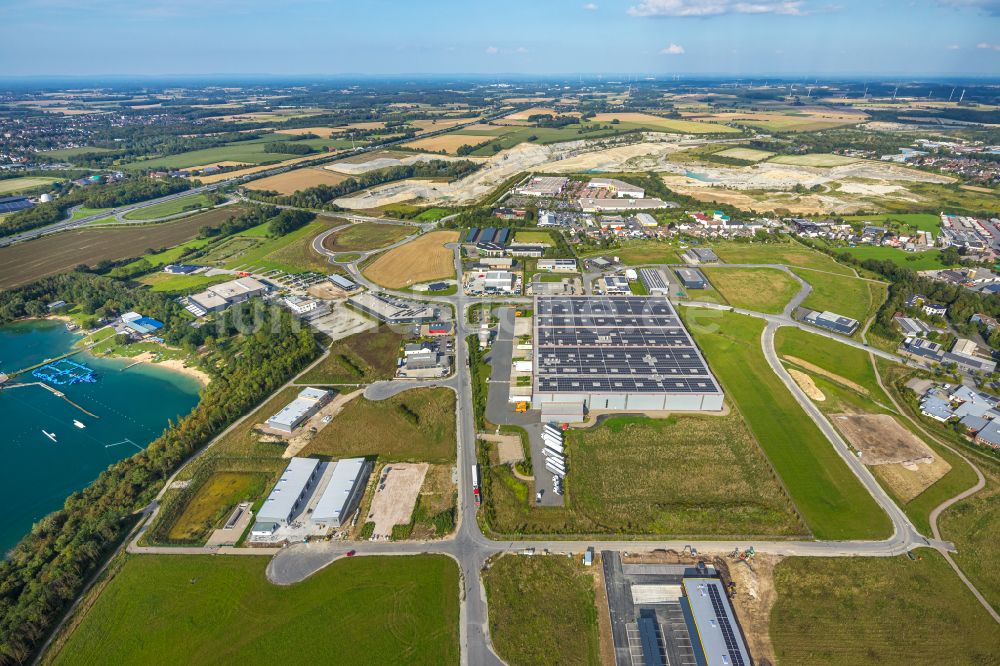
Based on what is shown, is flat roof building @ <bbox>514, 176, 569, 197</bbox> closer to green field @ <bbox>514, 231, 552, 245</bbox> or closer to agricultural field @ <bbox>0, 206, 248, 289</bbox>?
green field @ <bbox>514, 231, 552, 245</bbox>

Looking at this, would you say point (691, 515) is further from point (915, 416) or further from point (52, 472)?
point (52, 472)

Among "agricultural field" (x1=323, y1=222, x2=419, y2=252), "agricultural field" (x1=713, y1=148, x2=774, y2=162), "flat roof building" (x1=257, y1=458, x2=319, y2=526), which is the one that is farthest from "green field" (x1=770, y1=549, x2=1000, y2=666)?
"agricultural field" (x1=713, y1=148, x2=774, y2=162)

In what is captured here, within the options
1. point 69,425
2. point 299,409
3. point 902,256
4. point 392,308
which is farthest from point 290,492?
point 902,256

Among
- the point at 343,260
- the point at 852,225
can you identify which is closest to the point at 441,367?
the point at 343,260

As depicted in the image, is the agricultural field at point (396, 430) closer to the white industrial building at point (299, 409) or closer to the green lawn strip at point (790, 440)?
the white industrial building at point (299, 409)

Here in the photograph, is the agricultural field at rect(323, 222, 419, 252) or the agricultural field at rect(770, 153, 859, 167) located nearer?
the agricultural field at rect(323, 222, 419, 252)

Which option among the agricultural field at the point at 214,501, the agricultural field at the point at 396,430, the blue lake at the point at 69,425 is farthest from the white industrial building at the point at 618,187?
the agricultural field at the point at 214,501
